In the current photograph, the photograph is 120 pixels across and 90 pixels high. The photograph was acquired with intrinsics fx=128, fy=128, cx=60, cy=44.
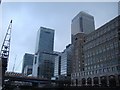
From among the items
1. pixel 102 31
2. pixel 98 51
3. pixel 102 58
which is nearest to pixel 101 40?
pixel 102 31

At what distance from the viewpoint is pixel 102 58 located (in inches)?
3861

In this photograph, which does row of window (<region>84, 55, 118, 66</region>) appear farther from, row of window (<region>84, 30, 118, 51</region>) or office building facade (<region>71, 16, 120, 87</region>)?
row of window (<region>84, 30, 118, 51</region>)

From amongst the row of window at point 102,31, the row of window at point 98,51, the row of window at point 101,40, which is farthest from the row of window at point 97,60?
the row of window at point 102,31

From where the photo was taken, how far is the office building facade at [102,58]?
285 ft

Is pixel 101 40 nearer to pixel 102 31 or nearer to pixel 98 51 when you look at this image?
pixel 102 31

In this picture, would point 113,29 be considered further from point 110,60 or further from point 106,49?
point 110,60

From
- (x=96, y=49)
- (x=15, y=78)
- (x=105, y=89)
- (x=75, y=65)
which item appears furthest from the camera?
(x=75, y=65)

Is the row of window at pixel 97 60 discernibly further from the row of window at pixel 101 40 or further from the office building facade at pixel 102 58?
the row of window at pixel 101 40

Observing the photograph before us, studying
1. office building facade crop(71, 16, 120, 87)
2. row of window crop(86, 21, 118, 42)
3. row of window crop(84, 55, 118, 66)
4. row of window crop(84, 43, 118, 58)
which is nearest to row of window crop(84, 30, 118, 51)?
office building facade crop(71, 16, 120, 87)

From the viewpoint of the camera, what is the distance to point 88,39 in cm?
12319

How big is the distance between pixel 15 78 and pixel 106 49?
86.5 m

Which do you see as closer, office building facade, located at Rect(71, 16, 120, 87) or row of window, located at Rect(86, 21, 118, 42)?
office building facade, located at Rect(71, 16, 120, 87)

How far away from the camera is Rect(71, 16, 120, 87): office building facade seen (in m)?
86.8

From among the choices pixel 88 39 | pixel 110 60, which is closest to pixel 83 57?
pixel 88 39
